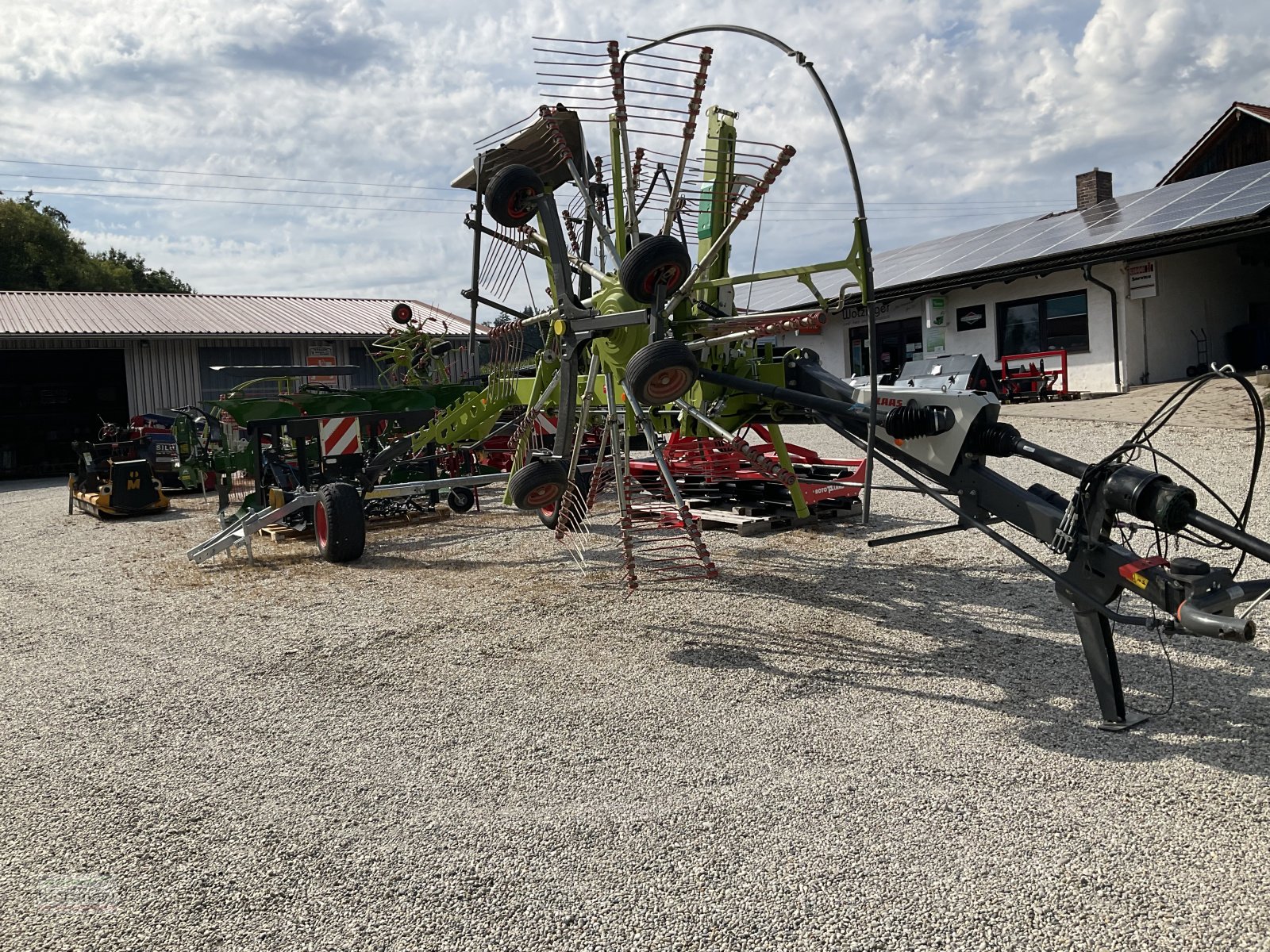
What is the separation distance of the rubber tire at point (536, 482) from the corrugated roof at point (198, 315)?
→ 17.1 metres

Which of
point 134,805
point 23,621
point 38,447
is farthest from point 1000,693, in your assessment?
point 38,447

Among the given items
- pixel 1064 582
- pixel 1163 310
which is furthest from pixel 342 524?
pixel 1163 310

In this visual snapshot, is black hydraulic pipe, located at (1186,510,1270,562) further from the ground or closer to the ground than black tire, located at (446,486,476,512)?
further from the ground

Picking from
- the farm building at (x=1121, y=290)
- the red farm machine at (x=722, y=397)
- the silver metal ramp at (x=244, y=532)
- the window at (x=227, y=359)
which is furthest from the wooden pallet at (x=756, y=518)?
the window at (x=227, y=359)

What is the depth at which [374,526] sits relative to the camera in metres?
10.9

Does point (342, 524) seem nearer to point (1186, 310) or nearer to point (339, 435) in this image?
point (339, 435)

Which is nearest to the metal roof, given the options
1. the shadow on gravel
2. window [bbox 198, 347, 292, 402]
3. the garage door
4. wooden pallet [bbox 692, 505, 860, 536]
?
wooden pallet [bbox 692, 505, 860, 536]

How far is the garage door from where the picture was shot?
86.2ft

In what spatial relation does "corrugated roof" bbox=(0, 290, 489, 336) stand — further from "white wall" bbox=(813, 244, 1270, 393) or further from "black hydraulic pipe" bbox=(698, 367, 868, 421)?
"black hydraulic pipe" bbox=(698, 367, 868, 421)

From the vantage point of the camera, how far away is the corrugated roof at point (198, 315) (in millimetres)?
23688

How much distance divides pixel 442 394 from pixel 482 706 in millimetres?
5990

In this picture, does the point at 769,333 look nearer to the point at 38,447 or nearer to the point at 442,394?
the point at 442,394

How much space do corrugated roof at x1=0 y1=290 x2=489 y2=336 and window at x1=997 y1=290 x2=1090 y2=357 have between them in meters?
14.0

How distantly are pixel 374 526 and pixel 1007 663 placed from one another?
303 inches
